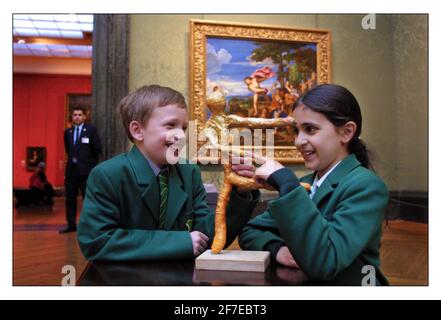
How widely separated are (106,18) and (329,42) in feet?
7.46

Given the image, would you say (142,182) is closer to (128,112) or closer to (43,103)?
(128,112)

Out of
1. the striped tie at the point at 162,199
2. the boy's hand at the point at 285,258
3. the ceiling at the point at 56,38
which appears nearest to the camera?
the boy's hand at the point at 285,258

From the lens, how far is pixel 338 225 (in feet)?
2.35

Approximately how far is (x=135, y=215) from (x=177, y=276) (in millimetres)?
241

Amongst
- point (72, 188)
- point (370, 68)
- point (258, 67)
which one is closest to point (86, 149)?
point (72, 188)

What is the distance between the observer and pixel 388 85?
4.21m

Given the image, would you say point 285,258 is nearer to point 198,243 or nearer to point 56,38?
point 198,243

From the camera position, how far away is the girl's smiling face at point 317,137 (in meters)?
0.83

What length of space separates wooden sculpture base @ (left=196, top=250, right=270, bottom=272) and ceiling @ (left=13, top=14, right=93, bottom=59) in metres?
5.35

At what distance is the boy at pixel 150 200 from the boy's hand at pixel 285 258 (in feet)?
0.41

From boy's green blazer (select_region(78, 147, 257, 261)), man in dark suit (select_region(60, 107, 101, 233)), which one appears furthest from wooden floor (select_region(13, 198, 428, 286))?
boy's green blazer (select_region(78, 147, 257, 261))

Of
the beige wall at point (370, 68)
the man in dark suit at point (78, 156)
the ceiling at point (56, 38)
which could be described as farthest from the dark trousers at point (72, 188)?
the ceiling at point (56, 38)

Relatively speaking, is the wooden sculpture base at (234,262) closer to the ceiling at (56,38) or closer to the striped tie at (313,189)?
the striped tie at (313,189)

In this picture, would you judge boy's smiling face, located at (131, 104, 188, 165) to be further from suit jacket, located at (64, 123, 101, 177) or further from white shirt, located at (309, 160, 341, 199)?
suit jacket, located at (64, 123, 101, 177)
